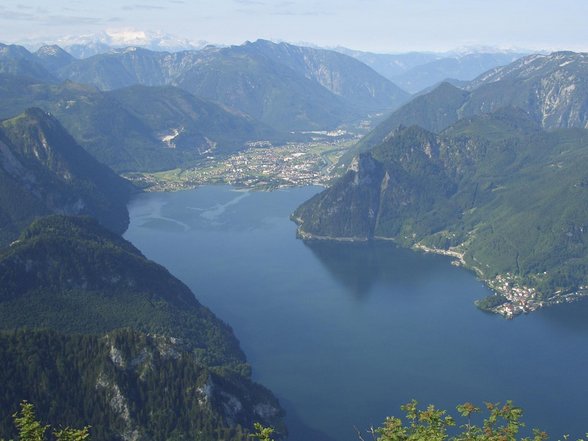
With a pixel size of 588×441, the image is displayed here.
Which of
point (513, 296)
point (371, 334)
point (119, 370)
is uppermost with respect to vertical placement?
point (119, 370)

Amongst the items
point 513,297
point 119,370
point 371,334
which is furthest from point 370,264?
point 119,370

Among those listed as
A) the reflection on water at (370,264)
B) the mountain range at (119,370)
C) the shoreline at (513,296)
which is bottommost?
the reflection on water at (370,264)

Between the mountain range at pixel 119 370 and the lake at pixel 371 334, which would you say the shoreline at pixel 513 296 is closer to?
the lake at pixel 371 334

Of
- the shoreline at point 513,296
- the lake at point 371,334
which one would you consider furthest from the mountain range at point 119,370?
the shoreline at point 513,296

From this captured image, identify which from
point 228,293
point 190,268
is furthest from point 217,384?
point 190,268

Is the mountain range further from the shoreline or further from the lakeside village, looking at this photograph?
the shoreline

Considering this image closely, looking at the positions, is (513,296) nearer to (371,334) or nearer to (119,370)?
Result: (371,334)

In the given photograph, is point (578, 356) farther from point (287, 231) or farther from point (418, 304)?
point (287, 231)

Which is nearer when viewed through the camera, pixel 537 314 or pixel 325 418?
pixel 325 418
